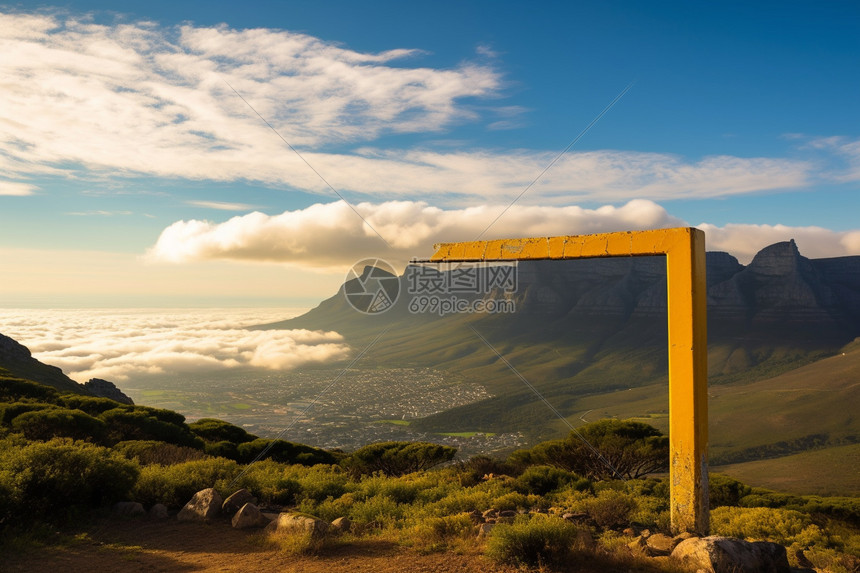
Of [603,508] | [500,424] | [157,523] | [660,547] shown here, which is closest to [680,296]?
[660,547]

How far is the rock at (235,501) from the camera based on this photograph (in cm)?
970

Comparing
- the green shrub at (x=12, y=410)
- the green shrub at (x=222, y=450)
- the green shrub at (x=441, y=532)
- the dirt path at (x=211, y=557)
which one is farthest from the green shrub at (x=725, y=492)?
the green shrub at (x=12, y=410)

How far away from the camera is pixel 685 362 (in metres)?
7.12

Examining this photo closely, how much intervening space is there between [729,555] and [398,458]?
15.2 m

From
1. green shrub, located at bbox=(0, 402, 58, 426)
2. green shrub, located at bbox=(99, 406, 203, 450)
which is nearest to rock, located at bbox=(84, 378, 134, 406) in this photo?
green shrub, located at bbox=(99, 406, 203, 450)

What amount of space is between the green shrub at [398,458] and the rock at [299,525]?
1178cm

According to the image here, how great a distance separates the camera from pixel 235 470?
11.9m

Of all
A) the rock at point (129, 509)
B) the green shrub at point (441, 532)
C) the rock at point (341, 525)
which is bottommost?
the rock at point (129, 509)

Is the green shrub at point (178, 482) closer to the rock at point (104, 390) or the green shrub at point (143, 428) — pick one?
the green shrub at point (143, 428)

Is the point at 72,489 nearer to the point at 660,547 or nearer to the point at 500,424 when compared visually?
the point at 660,547

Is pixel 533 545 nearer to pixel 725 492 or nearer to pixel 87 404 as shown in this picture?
pixel 725 492

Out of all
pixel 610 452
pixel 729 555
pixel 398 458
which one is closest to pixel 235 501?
pixel 729 555

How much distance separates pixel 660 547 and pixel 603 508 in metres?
2.31

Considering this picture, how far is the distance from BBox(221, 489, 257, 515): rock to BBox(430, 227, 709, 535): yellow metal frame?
7.83 m
